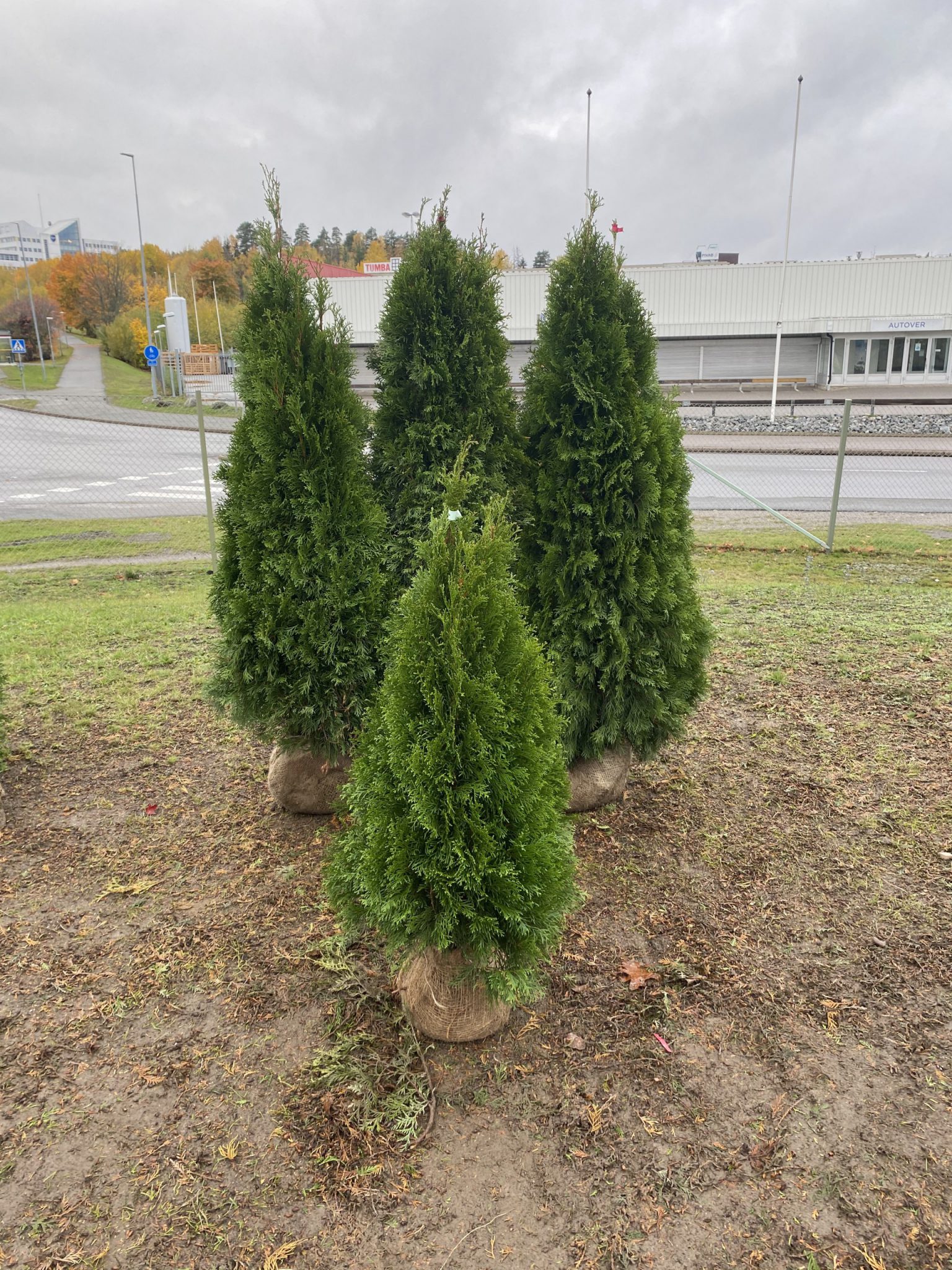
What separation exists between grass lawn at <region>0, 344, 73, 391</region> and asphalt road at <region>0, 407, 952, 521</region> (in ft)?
42.6

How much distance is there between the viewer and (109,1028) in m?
3.00

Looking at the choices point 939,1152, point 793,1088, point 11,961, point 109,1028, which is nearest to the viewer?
point 939,1152

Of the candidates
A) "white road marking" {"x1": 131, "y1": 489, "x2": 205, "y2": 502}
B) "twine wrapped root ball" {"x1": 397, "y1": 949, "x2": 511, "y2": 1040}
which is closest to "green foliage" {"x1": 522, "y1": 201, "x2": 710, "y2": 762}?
"twine wrapped root ball" {"x1": 397, "y1": 949, "x2": 511, "y2": 1040}

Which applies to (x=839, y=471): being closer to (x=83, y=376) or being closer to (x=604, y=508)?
(x=604, y=508)

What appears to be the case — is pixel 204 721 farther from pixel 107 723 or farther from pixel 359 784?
pixel 359 784

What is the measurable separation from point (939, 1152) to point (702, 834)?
1.83 metres

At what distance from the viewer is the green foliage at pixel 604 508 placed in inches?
156

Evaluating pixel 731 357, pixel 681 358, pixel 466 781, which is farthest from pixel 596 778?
pixel 681 358

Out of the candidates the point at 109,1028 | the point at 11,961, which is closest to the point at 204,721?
the point at 11,961

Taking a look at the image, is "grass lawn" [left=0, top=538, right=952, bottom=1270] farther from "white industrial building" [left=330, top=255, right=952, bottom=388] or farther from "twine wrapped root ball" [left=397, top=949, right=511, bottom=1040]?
"white industrial building" [left=330, top=255, right=952, bottom=388]

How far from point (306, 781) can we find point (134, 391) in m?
40.4

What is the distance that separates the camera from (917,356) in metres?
41.1

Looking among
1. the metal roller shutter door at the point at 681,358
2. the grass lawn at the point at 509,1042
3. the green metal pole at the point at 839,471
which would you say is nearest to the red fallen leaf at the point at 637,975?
the grass lawn at the point at 509,1042

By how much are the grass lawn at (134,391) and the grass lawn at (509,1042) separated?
2055 centimetres
